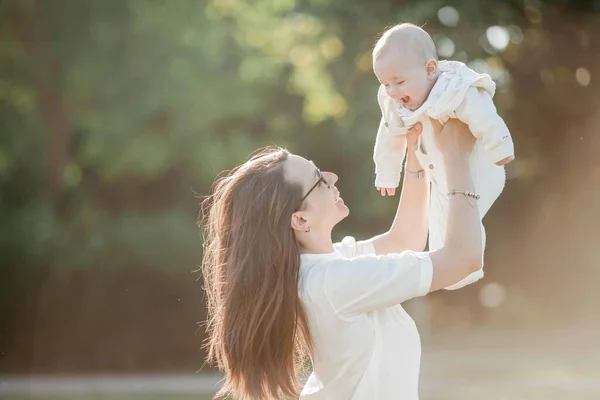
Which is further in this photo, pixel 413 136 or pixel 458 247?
pixel 413 136

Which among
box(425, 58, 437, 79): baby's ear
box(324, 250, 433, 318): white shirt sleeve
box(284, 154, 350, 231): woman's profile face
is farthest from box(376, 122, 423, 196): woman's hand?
box(324, 250, 433, 318): white shirt sleeve

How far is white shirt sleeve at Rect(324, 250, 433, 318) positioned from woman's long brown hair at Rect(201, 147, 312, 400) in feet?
0.33

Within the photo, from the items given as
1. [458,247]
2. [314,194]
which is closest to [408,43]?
[314,194]

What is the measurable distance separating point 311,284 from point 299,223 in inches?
5.5

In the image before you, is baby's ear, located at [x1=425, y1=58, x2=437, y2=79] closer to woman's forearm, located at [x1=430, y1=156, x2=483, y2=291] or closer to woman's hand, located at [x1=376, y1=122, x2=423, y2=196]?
woman's hand, located at [x1=376, y1=122, x2=423, y2=196]

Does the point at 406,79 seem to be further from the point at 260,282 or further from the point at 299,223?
the point at 260,282

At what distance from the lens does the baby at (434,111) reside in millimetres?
2287

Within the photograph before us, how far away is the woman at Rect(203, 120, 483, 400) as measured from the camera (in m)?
2.04

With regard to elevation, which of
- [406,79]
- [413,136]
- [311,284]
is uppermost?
[406,79]

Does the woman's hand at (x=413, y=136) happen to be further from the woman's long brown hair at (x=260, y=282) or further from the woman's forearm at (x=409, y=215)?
the woman's long brown hair at (x=260, y=282)

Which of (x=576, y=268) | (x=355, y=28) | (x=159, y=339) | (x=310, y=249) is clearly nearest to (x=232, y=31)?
(x=355, y=28)

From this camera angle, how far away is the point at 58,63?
9.79 meters

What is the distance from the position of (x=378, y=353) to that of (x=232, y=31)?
8.32 meters

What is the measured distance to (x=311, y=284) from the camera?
209 cm
